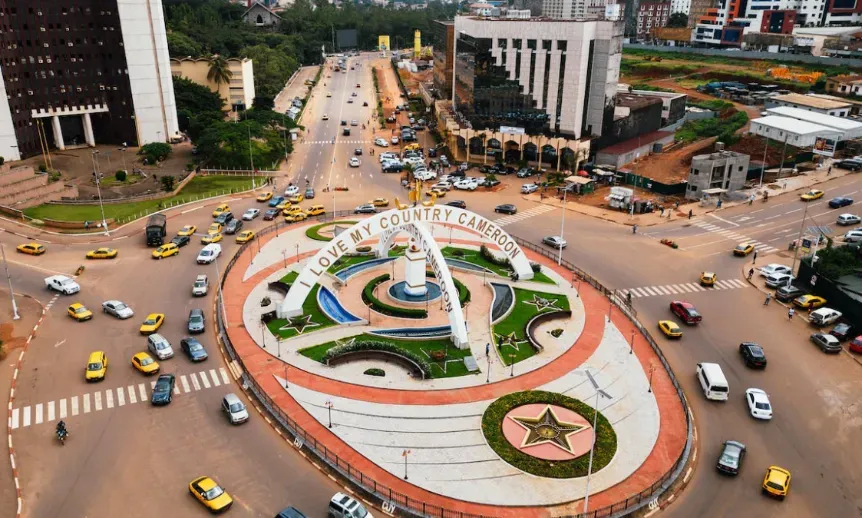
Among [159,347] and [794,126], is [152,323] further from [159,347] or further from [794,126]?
[794,126]

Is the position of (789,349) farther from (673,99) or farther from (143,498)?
(673,99)

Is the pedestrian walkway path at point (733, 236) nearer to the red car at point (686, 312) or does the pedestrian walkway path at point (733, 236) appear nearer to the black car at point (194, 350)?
the red car at point (686, 312)

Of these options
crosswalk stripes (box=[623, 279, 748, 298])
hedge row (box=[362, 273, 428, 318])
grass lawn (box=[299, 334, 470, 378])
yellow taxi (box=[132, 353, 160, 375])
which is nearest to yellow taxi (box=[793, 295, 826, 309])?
crosswalk stripes (box=[623, 279, 748, 298])

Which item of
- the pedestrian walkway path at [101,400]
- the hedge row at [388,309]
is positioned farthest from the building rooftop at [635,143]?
the pedestrian walkway path at [101,400]

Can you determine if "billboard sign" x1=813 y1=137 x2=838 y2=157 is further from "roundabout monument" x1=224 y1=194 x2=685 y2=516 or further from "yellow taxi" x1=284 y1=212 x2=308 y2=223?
"yellow taxi" x1=284 y1=212 x2=308 y2=223

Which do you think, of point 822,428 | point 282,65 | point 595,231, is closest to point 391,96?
point 282,65

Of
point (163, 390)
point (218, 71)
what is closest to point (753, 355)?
point (163, 390)
